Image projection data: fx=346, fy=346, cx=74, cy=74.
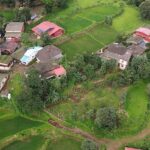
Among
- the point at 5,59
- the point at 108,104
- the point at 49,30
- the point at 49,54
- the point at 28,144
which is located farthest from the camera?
the point at 49,30

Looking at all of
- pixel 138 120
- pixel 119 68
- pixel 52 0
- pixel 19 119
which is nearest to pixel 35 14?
pixel 52 0

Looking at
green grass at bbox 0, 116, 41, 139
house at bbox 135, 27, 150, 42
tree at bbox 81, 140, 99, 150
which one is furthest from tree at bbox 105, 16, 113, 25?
tree at bbox 81, 140, 99, 150

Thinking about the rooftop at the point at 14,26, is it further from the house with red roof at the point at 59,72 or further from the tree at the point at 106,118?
the tree at the point at 106,118

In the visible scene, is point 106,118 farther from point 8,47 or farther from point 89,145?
point 8,47

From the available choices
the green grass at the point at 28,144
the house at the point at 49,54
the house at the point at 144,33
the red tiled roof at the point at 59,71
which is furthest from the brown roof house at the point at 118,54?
the green grass at the point at 28,144

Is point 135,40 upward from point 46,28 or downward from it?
downward

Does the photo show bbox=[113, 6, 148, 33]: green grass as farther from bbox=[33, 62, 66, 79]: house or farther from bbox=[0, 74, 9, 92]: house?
bbox=[0, 74, 9, 92]: house

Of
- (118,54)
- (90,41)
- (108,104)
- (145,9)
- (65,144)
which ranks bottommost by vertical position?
(65,144)

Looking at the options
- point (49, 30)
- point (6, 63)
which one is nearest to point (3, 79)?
point (6, 63)
